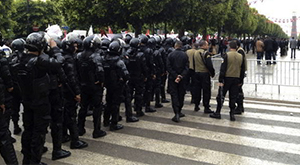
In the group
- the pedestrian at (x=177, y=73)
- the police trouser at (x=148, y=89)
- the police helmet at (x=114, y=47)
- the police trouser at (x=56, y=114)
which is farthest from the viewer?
the police trouser at (x=148, y=89)

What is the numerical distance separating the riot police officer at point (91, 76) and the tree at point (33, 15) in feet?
107

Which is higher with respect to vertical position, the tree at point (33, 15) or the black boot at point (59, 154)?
the tree at point (33, 15)

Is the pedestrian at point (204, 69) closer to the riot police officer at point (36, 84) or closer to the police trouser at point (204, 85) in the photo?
the police trouser at point (204, 85)

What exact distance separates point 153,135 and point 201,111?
2.43 meters

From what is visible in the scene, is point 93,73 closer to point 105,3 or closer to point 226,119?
point 226,119

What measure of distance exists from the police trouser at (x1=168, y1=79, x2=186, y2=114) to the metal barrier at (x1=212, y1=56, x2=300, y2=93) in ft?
13.6

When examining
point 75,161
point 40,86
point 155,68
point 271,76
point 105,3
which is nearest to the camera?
point 40,86

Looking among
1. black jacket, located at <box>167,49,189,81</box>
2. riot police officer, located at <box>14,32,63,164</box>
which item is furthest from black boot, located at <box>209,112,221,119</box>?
riot police officer, located at <box>14,32,63,164</box>

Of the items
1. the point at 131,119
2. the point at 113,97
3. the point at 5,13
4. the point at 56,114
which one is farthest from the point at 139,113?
the point at 5,13

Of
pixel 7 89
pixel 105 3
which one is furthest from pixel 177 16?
pixel 7 89

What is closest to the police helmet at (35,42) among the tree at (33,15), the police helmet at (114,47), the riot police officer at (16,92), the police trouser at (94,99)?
the police trouser at (94,99)

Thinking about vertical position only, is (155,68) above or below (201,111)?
above

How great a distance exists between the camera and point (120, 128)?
22.5 feet

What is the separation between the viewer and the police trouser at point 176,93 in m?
7.43
